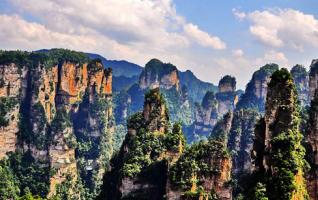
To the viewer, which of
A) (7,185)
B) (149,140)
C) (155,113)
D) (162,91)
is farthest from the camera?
(162,91)

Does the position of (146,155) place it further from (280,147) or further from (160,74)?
(160,74)

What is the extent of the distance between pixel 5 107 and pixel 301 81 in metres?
70.2

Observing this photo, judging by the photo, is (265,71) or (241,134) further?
(265,71)

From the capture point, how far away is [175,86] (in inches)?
6919

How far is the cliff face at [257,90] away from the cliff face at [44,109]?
45.9 metres

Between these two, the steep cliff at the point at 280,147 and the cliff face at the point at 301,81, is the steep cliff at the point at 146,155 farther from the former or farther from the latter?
the cliff face at the point at 301,81

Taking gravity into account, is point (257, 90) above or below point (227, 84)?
below

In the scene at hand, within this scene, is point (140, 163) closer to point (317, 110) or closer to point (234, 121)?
point (317, 110)

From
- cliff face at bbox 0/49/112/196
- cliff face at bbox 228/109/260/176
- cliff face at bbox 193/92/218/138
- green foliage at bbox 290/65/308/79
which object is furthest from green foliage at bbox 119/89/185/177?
cliff face at bbox 193/92/218/138

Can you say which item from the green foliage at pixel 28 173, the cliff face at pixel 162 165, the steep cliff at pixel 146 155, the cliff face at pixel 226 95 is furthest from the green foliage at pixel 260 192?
the cliff face at pixel 226 95

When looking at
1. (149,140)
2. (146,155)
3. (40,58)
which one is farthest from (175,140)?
(40,58)

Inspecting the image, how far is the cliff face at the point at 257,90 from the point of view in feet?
441

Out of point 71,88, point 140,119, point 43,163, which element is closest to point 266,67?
point 71,88

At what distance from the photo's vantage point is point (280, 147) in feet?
127
